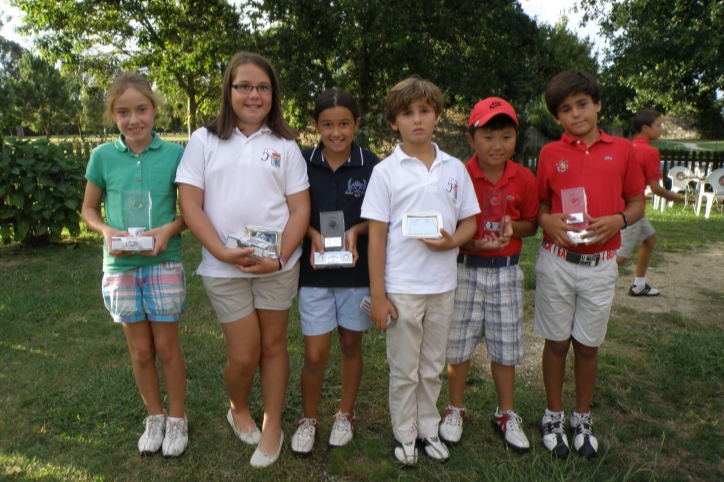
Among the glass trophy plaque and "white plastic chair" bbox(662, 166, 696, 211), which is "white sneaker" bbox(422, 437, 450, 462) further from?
"white plastic chair" bbox(662, 166, 696, 211)

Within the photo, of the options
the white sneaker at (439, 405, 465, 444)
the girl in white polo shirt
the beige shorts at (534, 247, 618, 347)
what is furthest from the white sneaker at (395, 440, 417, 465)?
the beige shorts at (534, 247, 618, 347)

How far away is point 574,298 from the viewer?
280 centimetres

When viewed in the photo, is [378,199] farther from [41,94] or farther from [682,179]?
[41,94]

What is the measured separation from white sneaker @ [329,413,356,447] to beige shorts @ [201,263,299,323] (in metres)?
0.74

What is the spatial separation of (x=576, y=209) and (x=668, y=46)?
1148 cm

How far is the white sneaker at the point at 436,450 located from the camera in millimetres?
2752

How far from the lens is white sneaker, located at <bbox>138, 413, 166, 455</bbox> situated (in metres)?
2.82

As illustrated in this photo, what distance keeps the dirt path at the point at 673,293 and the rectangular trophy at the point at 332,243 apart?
177 cm

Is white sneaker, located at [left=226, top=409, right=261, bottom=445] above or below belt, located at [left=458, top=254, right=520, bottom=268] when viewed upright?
below

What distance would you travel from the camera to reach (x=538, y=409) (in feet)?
10.8

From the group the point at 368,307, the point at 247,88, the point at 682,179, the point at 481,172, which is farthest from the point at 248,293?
the point at 682,179

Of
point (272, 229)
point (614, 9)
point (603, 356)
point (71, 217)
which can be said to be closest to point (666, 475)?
point (603, 356)

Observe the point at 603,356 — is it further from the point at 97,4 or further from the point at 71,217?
the point at 97,4

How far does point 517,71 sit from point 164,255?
675 inches
